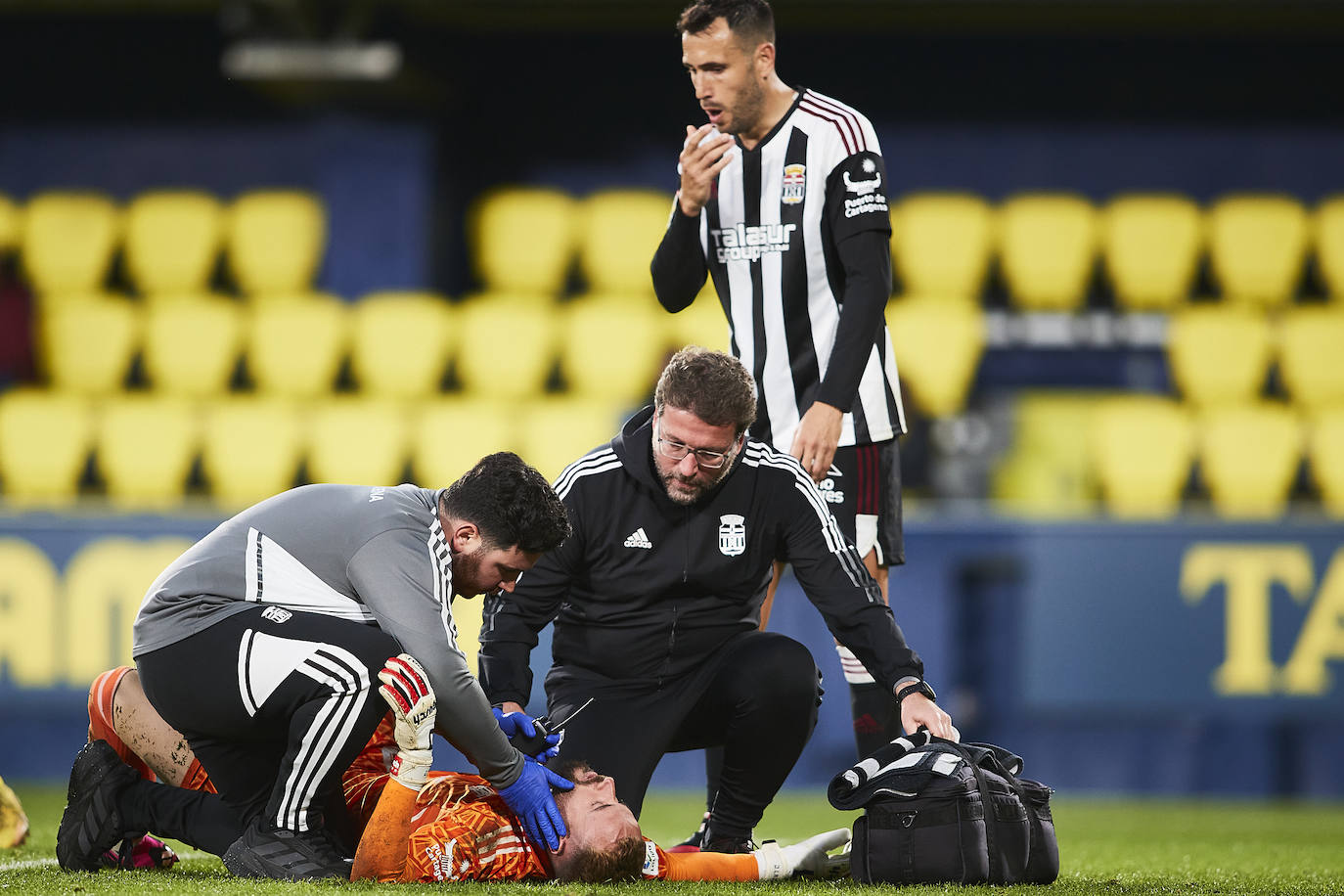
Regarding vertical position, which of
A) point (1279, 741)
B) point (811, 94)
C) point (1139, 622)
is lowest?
point (1279, 741)

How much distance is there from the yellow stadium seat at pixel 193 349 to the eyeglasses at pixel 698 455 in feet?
18.6

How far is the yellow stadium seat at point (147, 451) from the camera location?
8.05 metres

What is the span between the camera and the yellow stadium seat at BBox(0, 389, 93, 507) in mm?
8031

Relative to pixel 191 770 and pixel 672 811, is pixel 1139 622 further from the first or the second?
pixel 191 770

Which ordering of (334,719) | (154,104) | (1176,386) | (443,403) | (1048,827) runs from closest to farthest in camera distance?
(334,719) < (1048,827) < (443,403) < (1176,386) < (154,104)

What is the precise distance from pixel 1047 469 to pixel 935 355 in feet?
2.63

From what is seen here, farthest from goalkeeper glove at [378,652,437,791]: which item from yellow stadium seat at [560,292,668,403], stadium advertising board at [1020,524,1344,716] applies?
yellow stadium seat at [560,292,668,403]

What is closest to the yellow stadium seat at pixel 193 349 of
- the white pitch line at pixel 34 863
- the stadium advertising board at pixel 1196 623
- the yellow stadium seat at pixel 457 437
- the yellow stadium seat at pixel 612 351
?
the yellow stadium seat at pixel 457 437

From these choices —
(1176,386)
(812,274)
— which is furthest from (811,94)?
(1176,386)

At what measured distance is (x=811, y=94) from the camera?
4207 millimetres

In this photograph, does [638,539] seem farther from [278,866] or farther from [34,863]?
[34,863]

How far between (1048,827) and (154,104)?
840 cm

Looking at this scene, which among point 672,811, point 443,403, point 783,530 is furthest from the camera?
point 443,403

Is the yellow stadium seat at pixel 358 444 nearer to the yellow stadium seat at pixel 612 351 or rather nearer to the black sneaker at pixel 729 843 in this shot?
the yellow stadium seat at pixel 612 351
